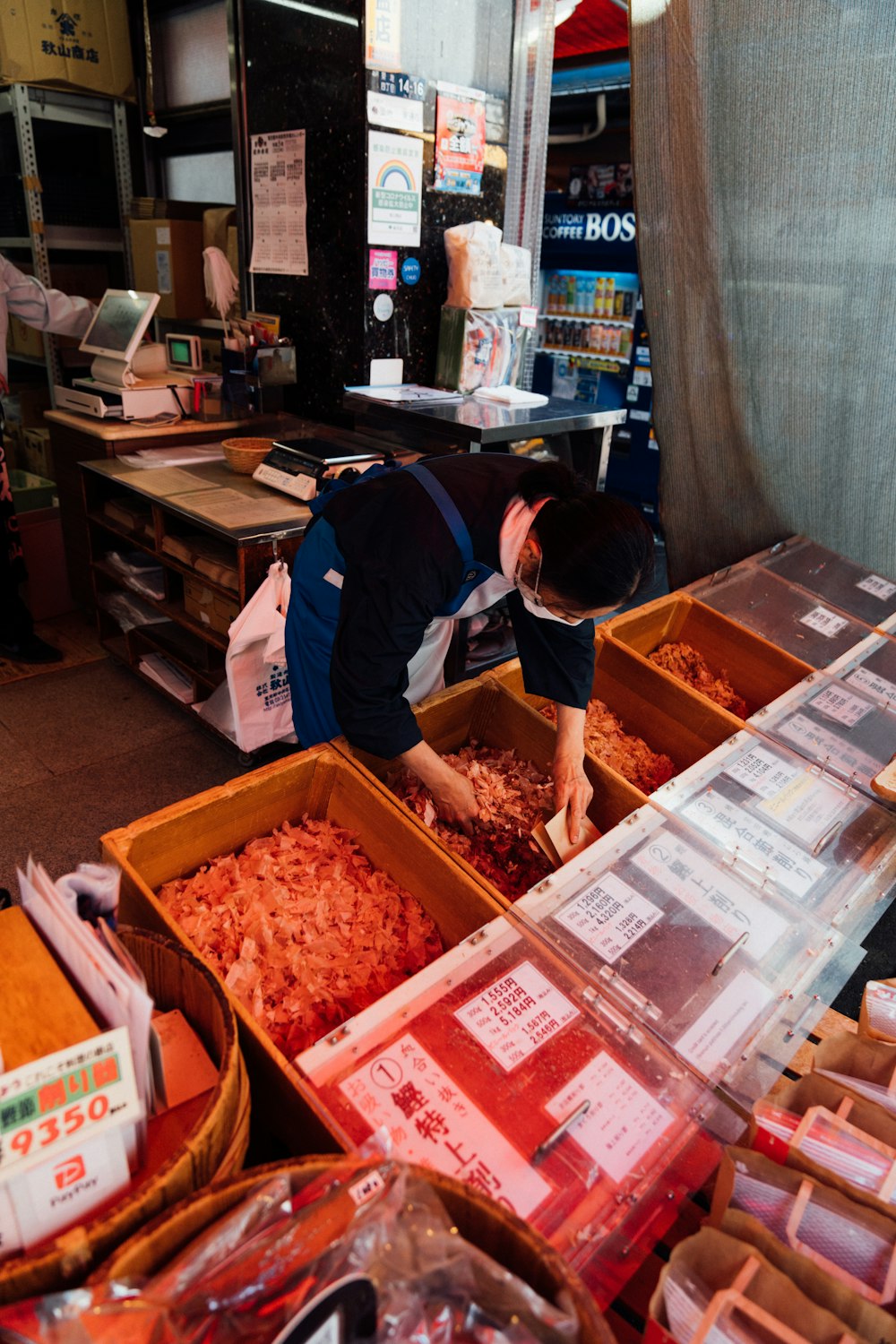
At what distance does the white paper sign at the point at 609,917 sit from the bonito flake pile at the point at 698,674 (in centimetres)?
113

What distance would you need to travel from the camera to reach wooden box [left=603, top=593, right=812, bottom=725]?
94.7 inches

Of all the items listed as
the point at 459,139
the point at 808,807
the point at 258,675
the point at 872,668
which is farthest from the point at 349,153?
the point at 808,807

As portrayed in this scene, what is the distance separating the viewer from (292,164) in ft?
11.0

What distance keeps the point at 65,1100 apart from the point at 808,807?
1.56 metres

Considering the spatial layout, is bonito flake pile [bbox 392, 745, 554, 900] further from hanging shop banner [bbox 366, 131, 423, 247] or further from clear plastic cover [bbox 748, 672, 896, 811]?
hanging shop banner [bbox 366, 131, 423, 247]

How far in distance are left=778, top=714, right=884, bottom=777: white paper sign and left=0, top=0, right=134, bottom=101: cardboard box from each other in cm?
486

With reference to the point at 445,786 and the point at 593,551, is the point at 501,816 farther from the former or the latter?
the point at 593,551

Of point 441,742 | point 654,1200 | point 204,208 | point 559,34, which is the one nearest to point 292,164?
point 204,208

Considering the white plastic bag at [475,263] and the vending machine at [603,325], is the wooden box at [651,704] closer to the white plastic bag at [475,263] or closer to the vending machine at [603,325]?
the white plastic bag at [475,263]

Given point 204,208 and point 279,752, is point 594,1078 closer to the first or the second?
point 279,752

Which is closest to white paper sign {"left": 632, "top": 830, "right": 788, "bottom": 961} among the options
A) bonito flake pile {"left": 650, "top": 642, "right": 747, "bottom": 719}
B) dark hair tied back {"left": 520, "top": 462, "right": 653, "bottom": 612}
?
dark hair tied back {"left": 520, "top": 462, "right": 653, "bottom": 612}

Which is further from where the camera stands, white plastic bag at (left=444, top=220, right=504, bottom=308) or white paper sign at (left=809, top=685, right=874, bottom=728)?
white plastic bag at (left=444, top=220, right=504, bottom=308)

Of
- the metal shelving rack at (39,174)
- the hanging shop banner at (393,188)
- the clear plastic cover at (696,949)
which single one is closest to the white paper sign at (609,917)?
the clear plastic cover at (696,949)

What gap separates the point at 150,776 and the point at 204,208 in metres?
3.15
